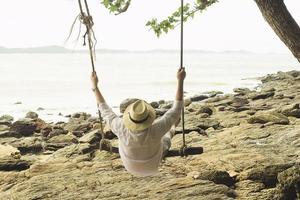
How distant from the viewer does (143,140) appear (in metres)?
5.32

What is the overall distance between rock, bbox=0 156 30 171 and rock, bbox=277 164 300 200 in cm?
575

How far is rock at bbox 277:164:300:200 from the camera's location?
23.9 feet

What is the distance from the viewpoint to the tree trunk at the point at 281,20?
254 inches

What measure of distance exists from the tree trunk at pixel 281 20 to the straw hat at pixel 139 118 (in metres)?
2.49

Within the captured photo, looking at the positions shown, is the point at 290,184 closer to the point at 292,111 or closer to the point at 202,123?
the point at 292,111

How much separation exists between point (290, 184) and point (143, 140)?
318cm

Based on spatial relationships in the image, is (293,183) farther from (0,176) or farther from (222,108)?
(222,108)

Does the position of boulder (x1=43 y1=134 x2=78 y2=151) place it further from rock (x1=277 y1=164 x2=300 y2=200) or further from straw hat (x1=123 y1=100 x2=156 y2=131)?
straw hat (x1=123 y1=100 x2=156 y2=131)

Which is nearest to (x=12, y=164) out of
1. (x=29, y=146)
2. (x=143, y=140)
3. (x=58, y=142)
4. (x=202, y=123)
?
(x=29, y=146)

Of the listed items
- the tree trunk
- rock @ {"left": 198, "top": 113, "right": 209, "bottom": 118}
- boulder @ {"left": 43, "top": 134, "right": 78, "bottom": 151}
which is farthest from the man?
rock @ {"left": 198, "top": 113, "right": 209, "bottom": 118}

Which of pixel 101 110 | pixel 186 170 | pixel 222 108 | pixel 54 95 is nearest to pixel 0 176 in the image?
pixel 186 170

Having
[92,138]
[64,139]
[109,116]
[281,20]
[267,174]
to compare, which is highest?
[281,20]

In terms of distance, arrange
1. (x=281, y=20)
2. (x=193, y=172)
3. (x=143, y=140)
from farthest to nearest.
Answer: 1. (x=193, y=172)
2. (x=281, y=20)
3. (x=143, y=140)

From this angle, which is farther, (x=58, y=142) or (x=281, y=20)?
(x=58, y=142)
